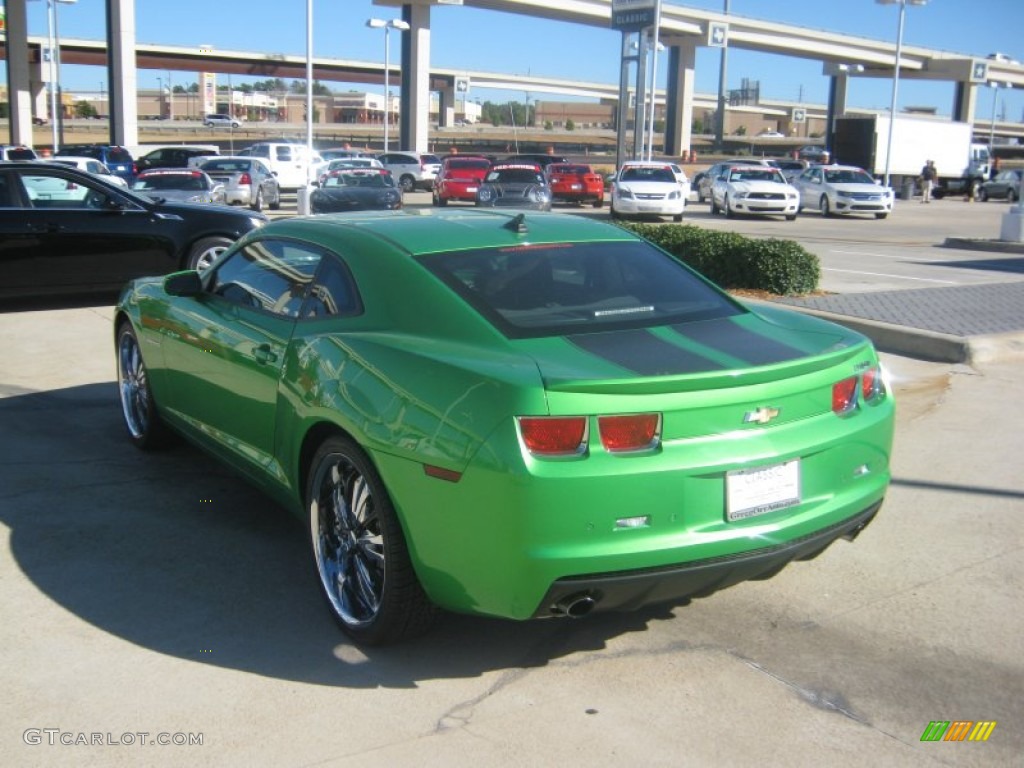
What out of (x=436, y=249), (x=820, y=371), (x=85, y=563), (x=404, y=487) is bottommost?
(x=85, y=563)

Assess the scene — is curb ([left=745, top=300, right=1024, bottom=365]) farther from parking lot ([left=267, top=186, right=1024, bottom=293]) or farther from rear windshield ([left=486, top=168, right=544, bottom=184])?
rear windshield ([left=486, top=168, right=544, bottom=184])

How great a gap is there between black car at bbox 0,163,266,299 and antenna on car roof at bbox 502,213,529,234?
7.72m

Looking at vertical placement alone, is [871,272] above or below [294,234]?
below

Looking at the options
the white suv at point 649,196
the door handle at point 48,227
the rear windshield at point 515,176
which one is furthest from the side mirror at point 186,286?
the white suv at point 649,196

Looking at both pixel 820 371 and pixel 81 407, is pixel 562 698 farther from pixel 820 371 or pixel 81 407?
pixel 81 407

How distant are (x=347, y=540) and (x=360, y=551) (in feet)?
0.31

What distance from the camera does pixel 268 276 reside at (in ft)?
17.4

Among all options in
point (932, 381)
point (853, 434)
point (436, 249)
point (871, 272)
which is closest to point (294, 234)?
point (436, 249)

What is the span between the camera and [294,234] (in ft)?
17.2

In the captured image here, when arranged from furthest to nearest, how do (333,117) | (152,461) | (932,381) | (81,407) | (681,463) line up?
(333,117) < (932,381) < (81,407) < (152,461) < (681,463)

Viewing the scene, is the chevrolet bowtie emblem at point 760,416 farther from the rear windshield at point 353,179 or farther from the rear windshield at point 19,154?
the rear windshield at point 19,154

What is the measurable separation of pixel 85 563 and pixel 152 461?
5.48 ft

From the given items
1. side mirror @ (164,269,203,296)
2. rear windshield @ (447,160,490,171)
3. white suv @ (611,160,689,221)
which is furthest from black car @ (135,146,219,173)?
side mirror @ (164,269,203,296)

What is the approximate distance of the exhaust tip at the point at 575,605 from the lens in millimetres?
3691
